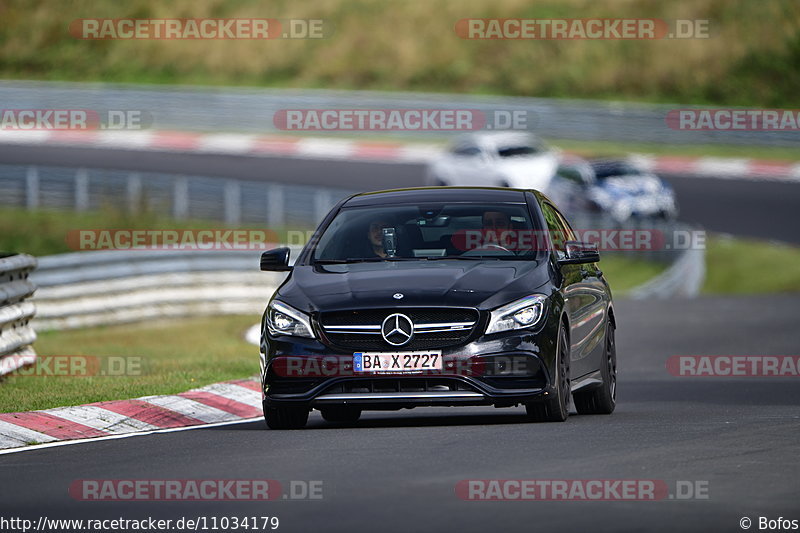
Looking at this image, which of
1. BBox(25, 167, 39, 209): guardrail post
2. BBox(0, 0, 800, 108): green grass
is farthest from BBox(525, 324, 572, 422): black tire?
BBox(0, 0, 800, 108): green grass

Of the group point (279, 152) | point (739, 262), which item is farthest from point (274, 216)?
point (279, 152)

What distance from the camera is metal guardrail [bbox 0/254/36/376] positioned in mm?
13836

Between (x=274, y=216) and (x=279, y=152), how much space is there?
12.2 metres

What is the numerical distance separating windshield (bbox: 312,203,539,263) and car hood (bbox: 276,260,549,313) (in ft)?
0.68

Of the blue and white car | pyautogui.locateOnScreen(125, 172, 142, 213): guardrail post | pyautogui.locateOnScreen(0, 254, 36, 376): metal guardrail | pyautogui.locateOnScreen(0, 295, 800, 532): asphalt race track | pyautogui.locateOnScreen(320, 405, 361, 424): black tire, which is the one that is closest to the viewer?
pyautogui.locateOnScreen(0, 295, 800, 532): asphalt race track

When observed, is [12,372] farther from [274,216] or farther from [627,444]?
[274,216]

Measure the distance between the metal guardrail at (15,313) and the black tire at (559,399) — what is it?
4.92 m

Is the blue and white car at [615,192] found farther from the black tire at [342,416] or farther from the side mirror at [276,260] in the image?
the side mirror at [276,260]

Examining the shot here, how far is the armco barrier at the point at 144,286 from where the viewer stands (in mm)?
20375

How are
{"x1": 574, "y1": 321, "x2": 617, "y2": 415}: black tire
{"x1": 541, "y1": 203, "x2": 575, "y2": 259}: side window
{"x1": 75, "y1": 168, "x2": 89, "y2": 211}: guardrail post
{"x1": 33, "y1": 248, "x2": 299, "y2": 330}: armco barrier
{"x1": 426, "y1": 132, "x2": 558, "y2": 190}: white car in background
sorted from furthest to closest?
{"x1": 426, "y1": 132, "x2": 558, "y2": 190}: white car in background < {"x1": 75, "y1": 168, "x2": 89, "y2": 211}: guardrail post < {"x1": 33, "y1": 248, "x2": 299, "y2": 330}: armco barrier < {"x1": 574, "y1": 321, "x2": 617, "y2": 415}: black tire < {"x1": 541, "y1": 203, "x2": 575, "y2": 259}: side window

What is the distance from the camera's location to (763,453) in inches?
364

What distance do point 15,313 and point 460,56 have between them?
42849 mm

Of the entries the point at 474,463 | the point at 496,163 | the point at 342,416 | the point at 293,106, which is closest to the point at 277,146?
the point at 293,106

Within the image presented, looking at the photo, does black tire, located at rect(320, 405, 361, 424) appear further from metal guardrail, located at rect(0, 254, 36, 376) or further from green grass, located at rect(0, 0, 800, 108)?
green grass, located at rect(0, 0, 800, 108)
